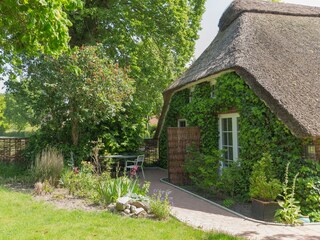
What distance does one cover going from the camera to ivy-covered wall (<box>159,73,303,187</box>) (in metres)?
7.14

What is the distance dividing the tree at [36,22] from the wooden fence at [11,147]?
366 inches

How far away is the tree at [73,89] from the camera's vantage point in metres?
10.2

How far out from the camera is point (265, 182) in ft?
21.0

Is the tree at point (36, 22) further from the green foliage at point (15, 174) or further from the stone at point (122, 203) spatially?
the green foliage at point (15, 174)

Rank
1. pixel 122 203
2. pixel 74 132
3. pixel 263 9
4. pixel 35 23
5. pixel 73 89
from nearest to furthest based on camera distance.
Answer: pixel 35 23 → pixel 122 203 → pixel 73 89 → pixel 263 9 → pixel 74 132

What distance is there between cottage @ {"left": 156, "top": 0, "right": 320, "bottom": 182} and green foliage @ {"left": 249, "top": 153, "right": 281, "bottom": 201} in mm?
366

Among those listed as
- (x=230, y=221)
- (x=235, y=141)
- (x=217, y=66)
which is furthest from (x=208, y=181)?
(x=217, y=66)

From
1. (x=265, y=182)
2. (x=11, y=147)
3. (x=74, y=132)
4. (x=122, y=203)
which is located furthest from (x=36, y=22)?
(x=11, y=147)

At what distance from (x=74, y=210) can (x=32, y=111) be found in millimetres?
6322

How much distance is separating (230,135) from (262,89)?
2.43 m

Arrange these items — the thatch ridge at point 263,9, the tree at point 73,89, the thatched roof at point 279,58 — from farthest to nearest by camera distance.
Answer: the thatch ridge at point 263,9 → the tree at point 73,89 → the thatched roof at point 279,58

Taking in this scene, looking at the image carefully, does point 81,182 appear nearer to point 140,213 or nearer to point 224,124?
point 140,213

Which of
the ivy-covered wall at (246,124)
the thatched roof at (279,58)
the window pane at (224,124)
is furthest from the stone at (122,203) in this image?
the window pane at (224,124)

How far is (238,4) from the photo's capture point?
1167 cm
